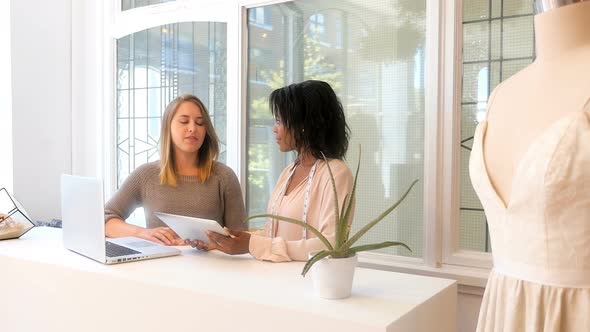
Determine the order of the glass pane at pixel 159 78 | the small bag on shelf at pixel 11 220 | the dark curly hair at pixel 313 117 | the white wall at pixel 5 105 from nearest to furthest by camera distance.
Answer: the dark curly hair at pixel 313 117 < the small bag on shelf at pixel 11 220 < the glass pane at pixel 159 78 < the white wall at pixel 5 105

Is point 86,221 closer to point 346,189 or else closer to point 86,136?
point 346,189

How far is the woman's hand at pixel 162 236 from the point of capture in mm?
2139

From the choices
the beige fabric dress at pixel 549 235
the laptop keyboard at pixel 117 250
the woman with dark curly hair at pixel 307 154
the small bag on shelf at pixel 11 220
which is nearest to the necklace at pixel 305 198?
the woman with dark curly hair at pixel 307 154

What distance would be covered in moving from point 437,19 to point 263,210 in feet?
4.70

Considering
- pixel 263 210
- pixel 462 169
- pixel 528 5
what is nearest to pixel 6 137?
pixel 263 210

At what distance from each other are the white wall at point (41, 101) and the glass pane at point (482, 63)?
291cm

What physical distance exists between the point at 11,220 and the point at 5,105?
5.57 feet

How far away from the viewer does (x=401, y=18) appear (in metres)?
2.57

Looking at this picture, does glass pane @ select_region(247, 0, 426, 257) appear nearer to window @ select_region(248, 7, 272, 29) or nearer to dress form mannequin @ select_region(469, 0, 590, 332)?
window @ select_region(248, 7, 272, 29)

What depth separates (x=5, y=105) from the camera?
367 cm

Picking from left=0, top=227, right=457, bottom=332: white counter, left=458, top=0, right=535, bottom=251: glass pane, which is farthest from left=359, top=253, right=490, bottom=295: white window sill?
left=0, top=227, right=457, bottom=332: white counter

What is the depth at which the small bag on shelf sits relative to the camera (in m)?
2.27

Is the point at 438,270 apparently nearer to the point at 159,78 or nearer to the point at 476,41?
the point at 476,41

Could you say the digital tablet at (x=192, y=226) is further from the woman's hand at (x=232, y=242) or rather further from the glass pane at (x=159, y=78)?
the glass pane at (x=159, y=78)
